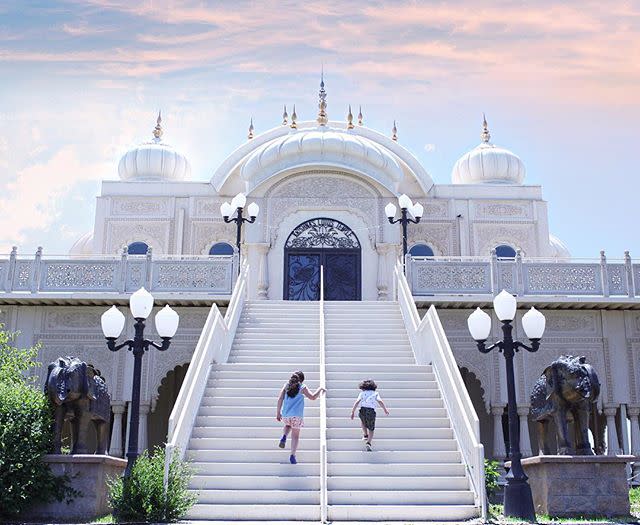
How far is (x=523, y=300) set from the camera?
17531 millimetres

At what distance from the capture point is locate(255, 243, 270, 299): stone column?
19781 mm

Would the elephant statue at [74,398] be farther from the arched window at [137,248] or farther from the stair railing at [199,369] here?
the arched window at [137,248]

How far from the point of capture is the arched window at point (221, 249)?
74.0ft

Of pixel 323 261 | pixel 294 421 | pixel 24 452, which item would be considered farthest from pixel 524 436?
pixel 24 452

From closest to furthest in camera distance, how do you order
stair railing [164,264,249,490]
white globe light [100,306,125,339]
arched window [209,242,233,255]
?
stair railing [164,264,249,490]
white globe light [100,306,125,339]
arched window [209,242,233,255]

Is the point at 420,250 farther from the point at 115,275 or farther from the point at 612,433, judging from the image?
the point at 115,275

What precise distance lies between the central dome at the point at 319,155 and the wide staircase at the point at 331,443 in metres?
6.48

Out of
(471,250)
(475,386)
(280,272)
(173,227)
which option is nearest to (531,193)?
(471,250)

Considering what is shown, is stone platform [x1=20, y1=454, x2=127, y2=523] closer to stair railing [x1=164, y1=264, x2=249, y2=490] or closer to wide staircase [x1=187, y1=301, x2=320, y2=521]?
stair railing [x1=164, y1=264, x2=249, y2=490]

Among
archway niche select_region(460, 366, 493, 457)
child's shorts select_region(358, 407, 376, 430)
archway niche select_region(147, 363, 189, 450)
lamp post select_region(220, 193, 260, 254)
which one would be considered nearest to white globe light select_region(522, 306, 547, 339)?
child's shorts select_region(358, 407, 376, 430)

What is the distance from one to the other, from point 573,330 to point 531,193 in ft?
21.4

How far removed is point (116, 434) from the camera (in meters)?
17.5

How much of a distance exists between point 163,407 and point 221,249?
466 cm

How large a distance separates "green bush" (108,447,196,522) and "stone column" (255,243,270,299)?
1029 centimetres
